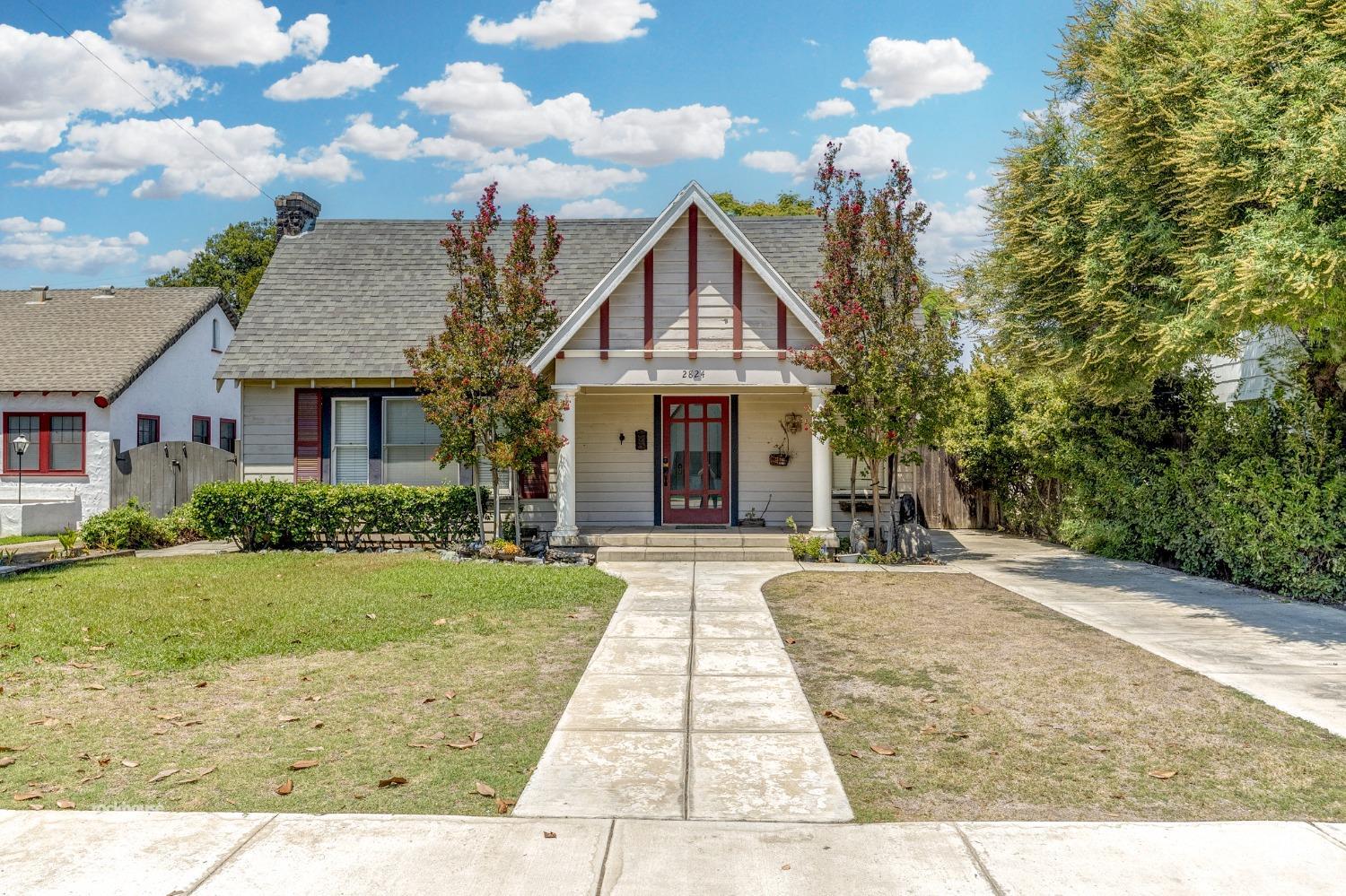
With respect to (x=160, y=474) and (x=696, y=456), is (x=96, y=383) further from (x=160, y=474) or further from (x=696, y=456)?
(x=696, y=456)

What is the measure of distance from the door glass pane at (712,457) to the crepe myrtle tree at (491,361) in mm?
3189

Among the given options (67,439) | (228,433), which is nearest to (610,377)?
(67,439)

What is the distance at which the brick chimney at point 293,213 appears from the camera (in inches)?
758

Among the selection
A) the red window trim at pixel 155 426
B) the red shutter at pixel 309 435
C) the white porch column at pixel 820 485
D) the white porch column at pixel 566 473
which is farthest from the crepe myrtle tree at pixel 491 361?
the red window trim at pixel 155 426

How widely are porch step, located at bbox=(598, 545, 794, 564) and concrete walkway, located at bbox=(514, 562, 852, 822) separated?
463 centimetres

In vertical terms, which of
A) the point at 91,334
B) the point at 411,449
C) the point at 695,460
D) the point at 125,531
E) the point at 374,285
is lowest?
the point at 125,531

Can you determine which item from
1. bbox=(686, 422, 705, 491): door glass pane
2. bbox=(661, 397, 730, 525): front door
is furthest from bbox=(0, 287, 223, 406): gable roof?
bbox=(686, 422, 705, 491): door glass pane

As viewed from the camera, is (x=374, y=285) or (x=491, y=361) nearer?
(x=491, y=361)

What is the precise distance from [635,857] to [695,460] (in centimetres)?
1222

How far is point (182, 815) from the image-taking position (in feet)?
13.9

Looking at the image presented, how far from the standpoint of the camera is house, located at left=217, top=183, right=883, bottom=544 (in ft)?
46.5

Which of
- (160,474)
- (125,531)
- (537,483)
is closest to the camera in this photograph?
(125,531)

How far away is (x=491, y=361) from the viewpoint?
13.3 meters

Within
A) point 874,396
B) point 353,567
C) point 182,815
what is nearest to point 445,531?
point 353,567
